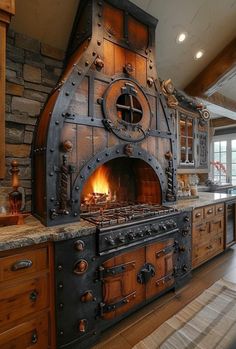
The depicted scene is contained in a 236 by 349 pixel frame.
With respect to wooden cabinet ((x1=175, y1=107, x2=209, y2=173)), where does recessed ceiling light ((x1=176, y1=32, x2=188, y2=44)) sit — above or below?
above

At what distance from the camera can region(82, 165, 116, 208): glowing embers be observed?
227 cm

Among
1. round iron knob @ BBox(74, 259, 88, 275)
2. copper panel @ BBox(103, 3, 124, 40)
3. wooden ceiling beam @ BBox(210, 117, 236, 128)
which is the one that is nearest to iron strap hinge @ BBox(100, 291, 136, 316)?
round iron knob @ BBox(74, 259, 88, 275)

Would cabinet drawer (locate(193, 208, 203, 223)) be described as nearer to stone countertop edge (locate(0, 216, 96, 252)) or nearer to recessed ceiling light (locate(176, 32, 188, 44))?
stone countertop edge (locate(0, 216, 96, 252))

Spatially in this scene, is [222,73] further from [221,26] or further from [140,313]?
[140,313]

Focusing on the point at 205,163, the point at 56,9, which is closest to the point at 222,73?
the point at 205,163

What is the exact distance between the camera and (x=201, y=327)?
1.70m

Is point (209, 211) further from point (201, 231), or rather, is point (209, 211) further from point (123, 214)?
point (123, 214)

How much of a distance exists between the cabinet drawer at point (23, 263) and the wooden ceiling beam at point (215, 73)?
3376 mm

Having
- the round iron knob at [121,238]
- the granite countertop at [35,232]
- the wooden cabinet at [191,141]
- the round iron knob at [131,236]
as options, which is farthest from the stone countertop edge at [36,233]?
the wooden cabinet at [191,141]

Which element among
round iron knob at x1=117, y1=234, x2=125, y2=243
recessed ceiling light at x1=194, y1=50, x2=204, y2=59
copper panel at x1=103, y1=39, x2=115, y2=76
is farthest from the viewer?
recessed ceiling light at x1=194, y1=50, x2=204, y2=59

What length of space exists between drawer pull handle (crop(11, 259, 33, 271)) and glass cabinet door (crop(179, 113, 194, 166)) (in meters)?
2.38

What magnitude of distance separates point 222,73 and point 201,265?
9.30 feet

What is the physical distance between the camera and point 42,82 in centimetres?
201

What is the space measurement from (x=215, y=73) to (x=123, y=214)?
9.11 feet
